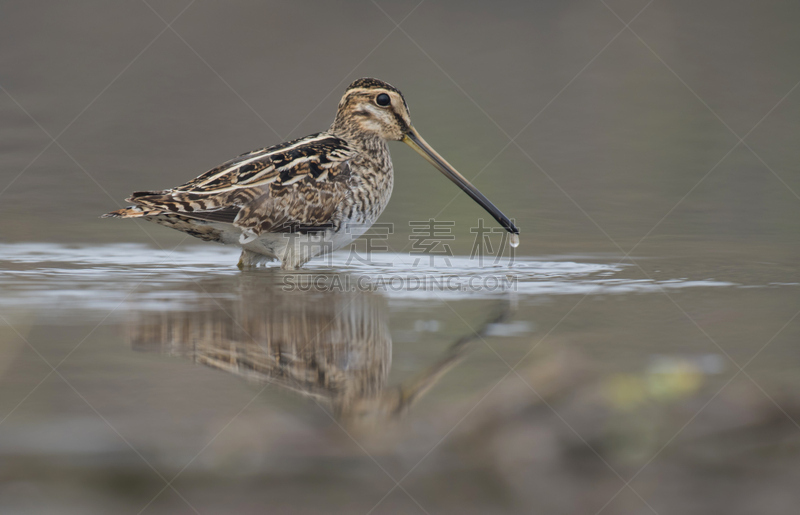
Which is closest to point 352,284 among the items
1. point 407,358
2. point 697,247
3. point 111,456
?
point 407,358

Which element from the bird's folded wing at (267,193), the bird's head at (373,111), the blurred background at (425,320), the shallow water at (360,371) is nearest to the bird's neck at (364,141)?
the bird's head at (373,111)

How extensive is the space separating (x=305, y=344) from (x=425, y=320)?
1.00 metres

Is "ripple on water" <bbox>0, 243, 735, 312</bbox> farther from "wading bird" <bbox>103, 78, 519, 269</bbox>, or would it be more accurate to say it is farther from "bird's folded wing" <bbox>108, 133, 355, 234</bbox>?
"bird's folded wing" <bbox>108, 133, 355, 234</bbox>

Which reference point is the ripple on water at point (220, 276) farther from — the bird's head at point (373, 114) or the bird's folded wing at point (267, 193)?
the bird's head at point (373, 114)

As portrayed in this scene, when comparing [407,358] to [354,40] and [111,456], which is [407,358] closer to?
[111,456]

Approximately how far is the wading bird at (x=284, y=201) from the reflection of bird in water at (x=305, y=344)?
1.22 metres

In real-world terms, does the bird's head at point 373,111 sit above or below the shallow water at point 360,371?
above

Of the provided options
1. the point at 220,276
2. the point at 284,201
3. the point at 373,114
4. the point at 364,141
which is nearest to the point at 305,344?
the point at 220,276

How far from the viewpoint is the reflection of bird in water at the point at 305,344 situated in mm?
4766

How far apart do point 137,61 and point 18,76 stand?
236 cm

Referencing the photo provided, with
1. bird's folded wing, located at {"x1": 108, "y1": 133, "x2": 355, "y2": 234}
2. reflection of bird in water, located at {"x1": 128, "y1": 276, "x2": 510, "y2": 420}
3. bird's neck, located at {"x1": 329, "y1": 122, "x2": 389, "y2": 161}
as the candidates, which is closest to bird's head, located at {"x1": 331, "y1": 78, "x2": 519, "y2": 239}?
bird's neck, located at {"x1": 329, "y1": 122, "x2": 389, "y2": 161}

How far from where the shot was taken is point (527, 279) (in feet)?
25.4

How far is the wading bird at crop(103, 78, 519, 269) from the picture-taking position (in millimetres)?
8102

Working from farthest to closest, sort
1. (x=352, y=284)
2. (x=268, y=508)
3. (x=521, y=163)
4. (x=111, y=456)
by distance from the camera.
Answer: (x=521, y=163)
(x=352, y=284)
(x=111, y=456)
(x=268, y=508)
